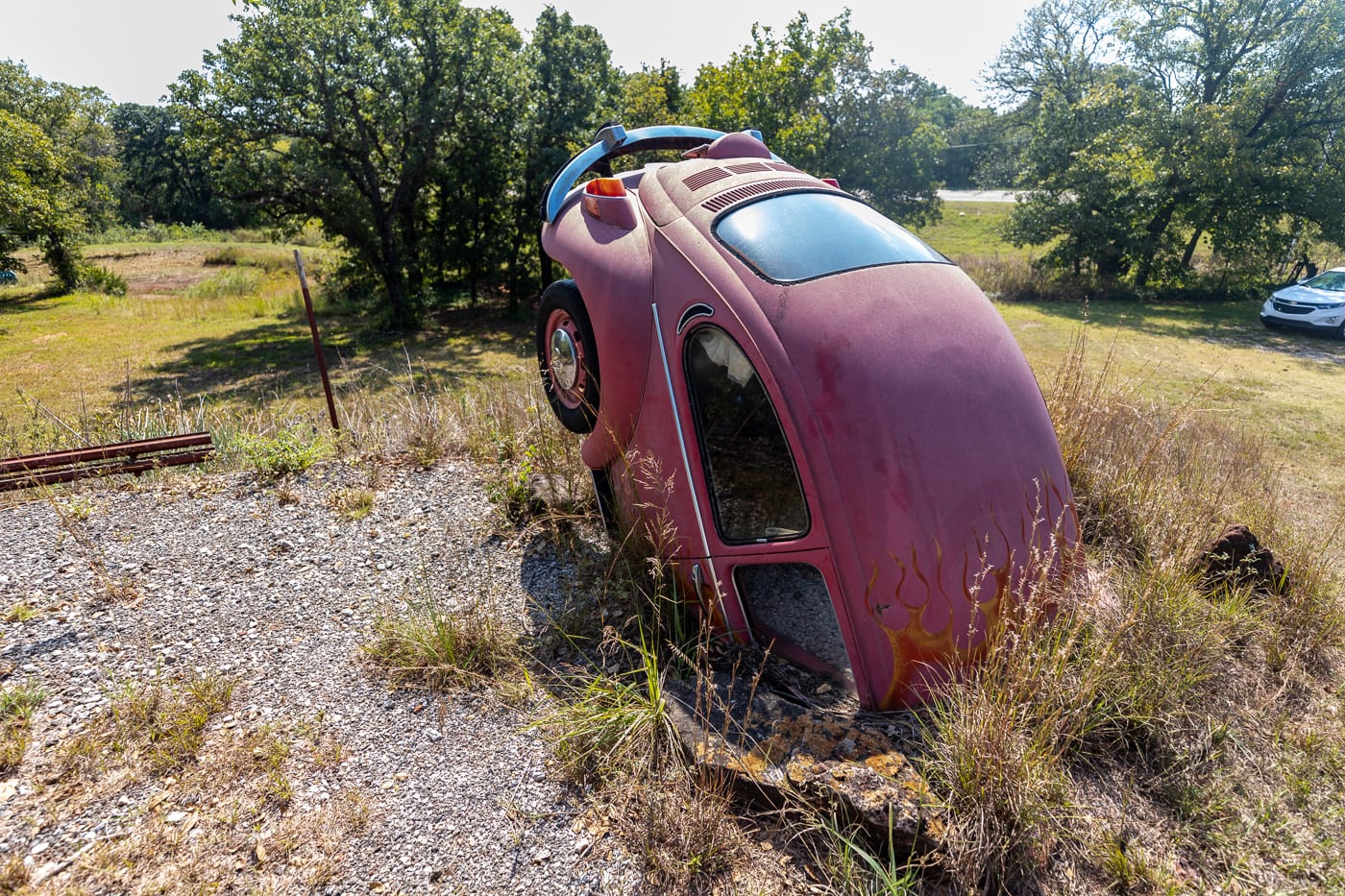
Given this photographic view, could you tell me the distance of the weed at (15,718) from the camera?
9.10 ft

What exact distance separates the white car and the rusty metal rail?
19031 millimetres

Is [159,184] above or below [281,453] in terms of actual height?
above

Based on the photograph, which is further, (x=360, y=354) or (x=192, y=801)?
(x=360, y=354)

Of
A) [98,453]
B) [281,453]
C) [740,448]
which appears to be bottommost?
[281,453]

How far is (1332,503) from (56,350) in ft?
68.9

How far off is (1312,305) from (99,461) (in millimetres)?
19802

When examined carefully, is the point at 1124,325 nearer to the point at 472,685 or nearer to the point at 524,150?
the point at 524,150

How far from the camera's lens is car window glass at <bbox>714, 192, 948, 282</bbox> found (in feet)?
10.3

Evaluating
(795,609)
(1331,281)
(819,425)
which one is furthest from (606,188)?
(1331,281)

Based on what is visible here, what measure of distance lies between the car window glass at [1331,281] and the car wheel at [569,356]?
1756 centimetres

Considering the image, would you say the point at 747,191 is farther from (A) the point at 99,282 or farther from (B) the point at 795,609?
(A) the point at 99,282

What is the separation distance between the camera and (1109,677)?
2895 mm

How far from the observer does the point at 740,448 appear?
3062mm

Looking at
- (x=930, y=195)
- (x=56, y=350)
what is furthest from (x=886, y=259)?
(x=930, y=195)
